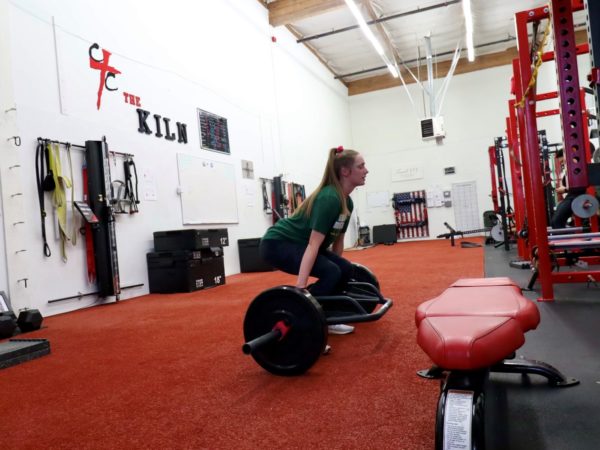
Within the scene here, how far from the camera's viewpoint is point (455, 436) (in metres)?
0.88

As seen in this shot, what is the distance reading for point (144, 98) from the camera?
500cm

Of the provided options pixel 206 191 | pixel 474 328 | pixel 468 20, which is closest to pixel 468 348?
pixel 474 328

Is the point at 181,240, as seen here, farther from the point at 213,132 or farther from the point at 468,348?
the point at 468,348

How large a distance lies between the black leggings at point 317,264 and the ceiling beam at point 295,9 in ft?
21.9

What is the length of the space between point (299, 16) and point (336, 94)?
377cm

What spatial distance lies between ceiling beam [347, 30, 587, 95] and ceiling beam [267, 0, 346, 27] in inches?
181

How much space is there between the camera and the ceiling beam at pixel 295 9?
7805 millimetres

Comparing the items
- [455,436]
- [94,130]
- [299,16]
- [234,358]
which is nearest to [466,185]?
[299,16]

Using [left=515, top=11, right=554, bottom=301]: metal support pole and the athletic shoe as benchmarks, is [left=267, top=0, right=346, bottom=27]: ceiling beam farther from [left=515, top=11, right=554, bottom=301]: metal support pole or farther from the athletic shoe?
the athletic shoe

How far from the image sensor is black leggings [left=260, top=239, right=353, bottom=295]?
81.7 inches

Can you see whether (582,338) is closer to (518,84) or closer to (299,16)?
(518,84)

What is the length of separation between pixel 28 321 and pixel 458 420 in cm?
313

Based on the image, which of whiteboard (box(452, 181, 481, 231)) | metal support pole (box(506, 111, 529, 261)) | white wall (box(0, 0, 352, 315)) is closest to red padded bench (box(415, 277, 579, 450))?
white wall (box(0, 0, 352, 315))

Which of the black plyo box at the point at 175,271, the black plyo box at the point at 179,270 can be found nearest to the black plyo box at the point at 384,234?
the black plyo box at the point at 179,270
